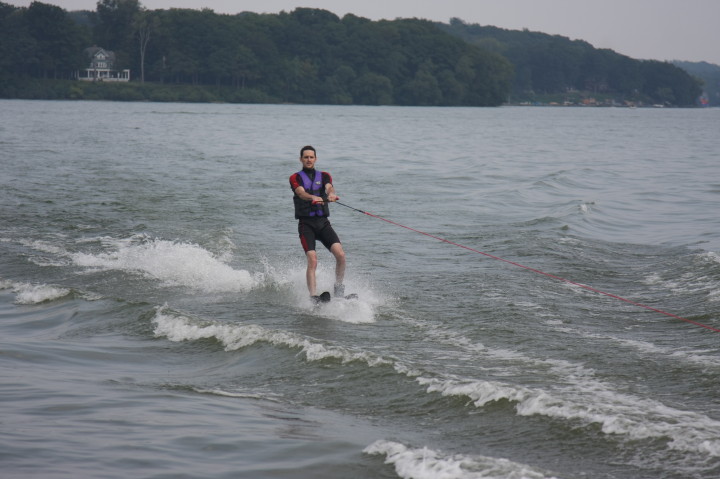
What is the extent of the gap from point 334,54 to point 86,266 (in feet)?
485

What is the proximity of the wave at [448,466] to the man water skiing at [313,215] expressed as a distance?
4.56 meters

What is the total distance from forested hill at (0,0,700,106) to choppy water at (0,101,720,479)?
380 ft

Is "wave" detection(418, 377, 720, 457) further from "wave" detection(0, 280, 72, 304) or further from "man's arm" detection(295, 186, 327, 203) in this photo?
"wave" detection(0, 280, 72, 304)

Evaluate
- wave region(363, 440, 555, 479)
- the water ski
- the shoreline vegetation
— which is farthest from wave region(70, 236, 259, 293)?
the shoreline vegetation

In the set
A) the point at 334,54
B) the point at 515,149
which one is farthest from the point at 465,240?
the point at 334,54

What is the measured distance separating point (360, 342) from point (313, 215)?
224cm

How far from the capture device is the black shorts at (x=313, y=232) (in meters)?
10.1

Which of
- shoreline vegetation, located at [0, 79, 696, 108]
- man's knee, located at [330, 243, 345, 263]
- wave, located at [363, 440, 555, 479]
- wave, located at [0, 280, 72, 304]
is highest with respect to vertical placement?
shoreline vegetation, located at [0, 79, 696, 108]

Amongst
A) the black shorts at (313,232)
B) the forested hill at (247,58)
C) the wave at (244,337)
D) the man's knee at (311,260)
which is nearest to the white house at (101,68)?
the forested hill at (247,58)

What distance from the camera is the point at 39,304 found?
9930 millimetres

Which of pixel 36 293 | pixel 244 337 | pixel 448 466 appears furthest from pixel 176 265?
Result: pixel 448 466

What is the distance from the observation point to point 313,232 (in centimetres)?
1017

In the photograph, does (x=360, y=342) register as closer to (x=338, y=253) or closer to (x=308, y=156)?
(x=338, y=253)

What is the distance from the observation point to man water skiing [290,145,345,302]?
32.5ft
